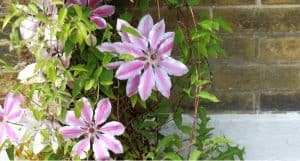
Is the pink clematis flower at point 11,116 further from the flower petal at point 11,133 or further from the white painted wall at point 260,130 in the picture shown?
the white painted wall at point 260,130

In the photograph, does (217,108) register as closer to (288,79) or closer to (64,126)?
(288,79)

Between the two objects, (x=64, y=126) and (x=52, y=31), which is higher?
(x=52, y=31)

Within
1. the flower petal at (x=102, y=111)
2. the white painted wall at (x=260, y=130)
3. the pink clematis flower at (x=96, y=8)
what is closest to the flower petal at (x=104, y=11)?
the pink clematis flower at (x=96, y=8)

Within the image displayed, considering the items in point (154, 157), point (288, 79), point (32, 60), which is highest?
point (32, 60)

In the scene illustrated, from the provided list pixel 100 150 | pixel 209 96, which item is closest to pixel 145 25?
pixel 209 96

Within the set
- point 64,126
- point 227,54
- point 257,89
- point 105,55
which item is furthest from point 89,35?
point 257,89
